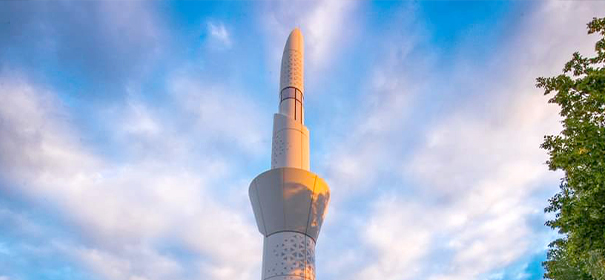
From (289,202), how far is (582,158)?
13657 millimetres

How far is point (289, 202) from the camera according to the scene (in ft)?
80.7

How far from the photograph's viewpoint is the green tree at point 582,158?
48.8ft

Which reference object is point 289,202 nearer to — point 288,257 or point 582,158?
point 288,257

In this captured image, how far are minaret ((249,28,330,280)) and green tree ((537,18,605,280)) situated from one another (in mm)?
11187

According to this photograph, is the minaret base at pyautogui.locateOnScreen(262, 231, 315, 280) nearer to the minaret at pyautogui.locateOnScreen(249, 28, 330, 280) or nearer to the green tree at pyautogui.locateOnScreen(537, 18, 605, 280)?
the minaret at pyautogui.locateOnScreen(249, 28, 330, 280)

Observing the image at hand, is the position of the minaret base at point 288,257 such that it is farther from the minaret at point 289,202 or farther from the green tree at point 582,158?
the green tree at point 582,158

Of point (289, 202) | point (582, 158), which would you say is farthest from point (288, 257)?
point (582, 158)

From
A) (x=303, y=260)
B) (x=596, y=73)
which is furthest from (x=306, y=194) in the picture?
(x=596, y=73)

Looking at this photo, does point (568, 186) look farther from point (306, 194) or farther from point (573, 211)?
point (306, 194)

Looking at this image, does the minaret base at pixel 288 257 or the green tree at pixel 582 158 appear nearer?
the green tree at pixel 582 158

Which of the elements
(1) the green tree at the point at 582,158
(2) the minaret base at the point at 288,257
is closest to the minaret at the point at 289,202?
(2) the minaret base at the point at 288,257

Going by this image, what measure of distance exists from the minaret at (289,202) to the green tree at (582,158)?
36.7ft

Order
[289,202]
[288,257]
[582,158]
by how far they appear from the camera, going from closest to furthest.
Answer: [582,158] → [288,257] → [289,202]

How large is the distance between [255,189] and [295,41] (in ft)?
43.0
